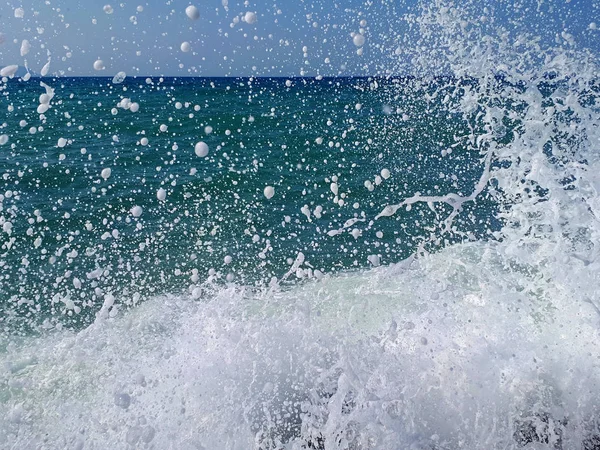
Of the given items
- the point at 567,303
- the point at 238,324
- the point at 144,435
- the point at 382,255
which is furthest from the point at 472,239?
the point at 144,435

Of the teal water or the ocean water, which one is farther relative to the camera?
the teal water

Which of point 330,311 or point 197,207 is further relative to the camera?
point 197,207

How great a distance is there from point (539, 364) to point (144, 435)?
2636 millimetres

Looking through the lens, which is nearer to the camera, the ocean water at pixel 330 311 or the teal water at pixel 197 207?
the ocean water at pixel 330 311

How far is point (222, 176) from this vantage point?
11.1 meters

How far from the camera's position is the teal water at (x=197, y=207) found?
6.33 m

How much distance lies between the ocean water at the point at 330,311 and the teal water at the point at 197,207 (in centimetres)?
5

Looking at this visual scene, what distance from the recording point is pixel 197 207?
9.02 m

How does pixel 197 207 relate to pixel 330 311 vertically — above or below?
above

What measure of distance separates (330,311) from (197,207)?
465cm

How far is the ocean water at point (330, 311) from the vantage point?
11.3 feet

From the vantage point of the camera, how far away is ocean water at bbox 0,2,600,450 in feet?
11.3

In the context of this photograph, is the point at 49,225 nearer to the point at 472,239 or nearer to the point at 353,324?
the point at 353,324

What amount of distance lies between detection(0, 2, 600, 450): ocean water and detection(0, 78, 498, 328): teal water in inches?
1.9
